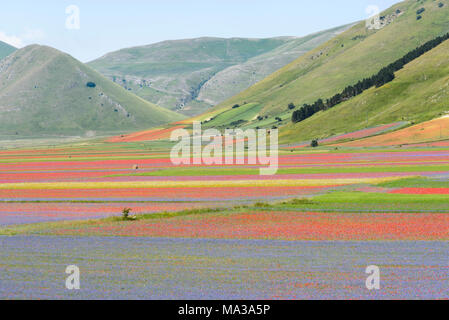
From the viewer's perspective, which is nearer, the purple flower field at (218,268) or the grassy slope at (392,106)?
the purple flower field at (218,268)

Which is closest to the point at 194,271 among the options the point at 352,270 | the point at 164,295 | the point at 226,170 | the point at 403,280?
the point at 164,295
